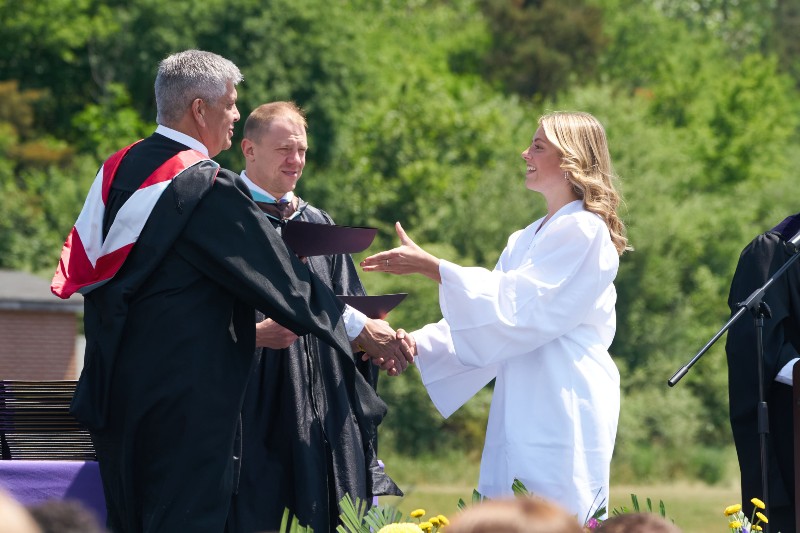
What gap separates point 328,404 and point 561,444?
105 centimetres

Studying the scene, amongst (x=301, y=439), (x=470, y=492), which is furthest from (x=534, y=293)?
(x=470, y=492)

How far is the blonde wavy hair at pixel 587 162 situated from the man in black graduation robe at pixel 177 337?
126 cm

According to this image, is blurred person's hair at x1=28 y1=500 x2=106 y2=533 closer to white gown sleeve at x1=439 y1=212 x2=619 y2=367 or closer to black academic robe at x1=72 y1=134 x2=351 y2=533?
black academic robe at x1=72 y1=134 x2=351 y2=533

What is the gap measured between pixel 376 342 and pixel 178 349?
1096 millimetres

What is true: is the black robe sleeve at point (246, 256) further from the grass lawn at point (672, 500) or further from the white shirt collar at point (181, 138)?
the grass lawn at point (672, 500)

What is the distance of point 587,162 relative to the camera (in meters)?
5.35

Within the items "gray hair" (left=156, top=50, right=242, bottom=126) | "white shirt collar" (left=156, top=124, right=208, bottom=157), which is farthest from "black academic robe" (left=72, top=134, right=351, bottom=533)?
"gray hair" (left=156, top=50, right=242, bottom=126)

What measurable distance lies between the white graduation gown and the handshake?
0.91ft

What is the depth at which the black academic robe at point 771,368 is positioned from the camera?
6.40 metres

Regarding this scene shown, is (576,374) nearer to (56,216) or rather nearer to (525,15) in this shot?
(56,216)

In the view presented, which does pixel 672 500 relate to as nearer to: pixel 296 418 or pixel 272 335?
pixel 296 418

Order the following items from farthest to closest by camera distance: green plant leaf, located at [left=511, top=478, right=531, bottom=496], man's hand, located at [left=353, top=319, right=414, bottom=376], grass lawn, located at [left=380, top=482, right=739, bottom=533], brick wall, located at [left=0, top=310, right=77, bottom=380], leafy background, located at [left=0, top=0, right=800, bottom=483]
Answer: leafy background, located at [left=0, top=0, right=800, bottom=483]
brick wall, located at [left=0, top=310, right=77, bottom=380]
grass lawn, located at [left=380, top=482, right=739, bottom=533]
man's hand, located at [left=353, top=319, right=414, bottom=376]
green plant leaf, located at [left=511, top=478, right=531, bottom=496]

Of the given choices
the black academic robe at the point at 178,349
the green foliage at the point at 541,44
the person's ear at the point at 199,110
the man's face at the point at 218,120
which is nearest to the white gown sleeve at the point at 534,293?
the black academic robe at the point at 178,349

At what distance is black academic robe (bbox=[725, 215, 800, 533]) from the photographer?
6402 millimetres
